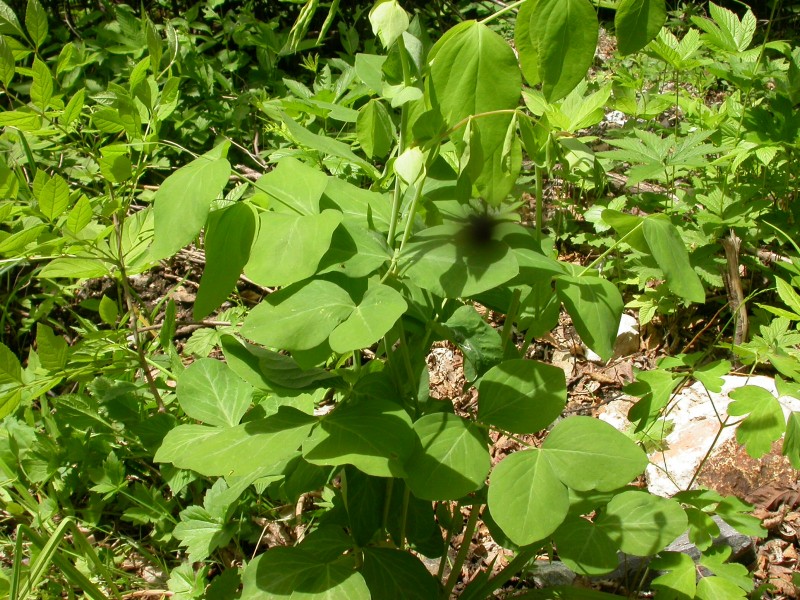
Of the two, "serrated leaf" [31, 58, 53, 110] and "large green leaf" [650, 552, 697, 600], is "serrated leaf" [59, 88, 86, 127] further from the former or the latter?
"large green leaf" [650, 552, 697, 600]

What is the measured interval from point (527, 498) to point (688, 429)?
4.48 ft

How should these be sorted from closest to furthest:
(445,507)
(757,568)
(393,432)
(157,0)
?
(393,432) < (445,507) < (757,568) < (157,0)

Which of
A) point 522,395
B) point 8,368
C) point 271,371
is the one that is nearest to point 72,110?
point 8,368

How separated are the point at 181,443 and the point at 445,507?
0.64m

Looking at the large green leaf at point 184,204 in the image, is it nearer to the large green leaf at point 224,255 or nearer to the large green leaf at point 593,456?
the large green leaf at point 224,255

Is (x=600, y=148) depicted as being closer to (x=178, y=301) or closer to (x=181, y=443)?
(x=178, y=301)

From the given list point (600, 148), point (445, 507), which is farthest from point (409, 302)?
point (600, 148)

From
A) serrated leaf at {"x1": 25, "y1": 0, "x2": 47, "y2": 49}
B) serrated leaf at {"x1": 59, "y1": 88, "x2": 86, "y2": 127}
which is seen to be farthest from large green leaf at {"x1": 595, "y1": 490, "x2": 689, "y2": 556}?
serrated leaf at {"x1": 25, "y1": 0, "x2": 47, "y2": 49}

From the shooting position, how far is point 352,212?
1236mm

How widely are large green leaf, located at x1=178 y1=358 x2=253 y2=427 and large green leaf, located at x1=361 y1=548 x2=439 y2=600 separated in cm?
39

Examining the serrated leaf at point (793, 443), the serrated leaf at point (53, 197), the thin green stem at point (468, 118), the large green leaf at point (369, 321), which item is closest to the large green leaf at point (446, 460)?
the large green leaf at point (369, 321)

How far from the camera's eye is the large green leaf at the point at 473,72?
91cm

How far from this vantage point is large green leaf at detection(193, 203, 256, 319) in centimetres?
101

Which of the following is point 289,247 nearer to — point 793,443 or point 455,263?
point 455,263
